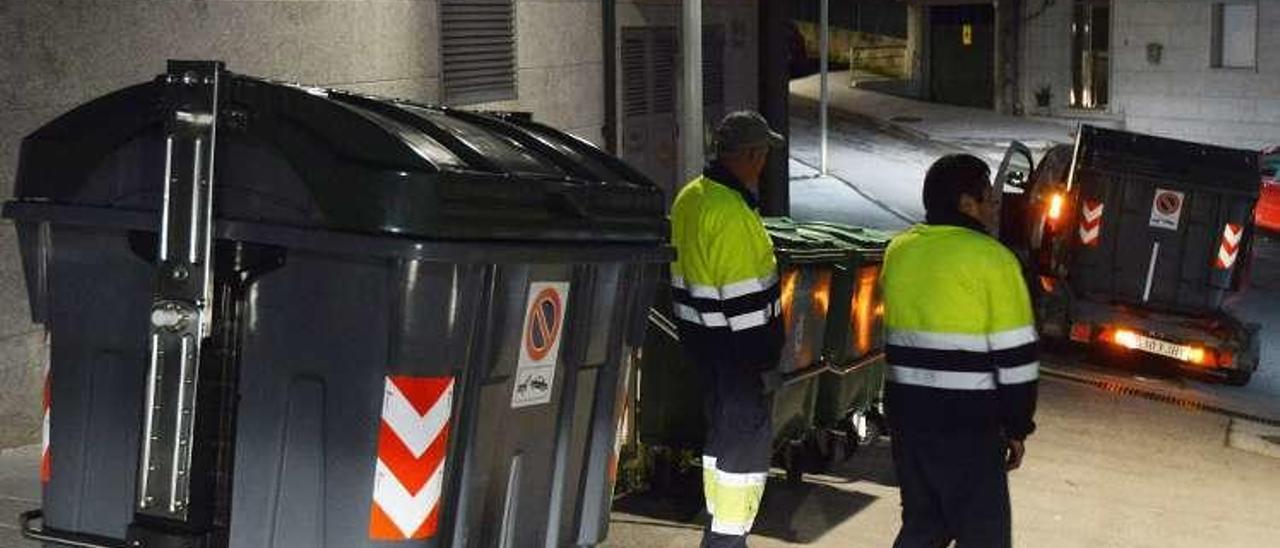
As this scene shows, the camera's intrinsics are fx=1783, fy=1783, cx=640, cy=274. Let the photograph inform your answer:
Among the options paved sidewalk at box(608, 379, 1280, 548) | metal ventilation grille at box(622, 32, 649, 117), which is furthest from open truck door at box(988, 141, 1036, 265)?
metal ventilation grille at box(622, 32, 649, 117)

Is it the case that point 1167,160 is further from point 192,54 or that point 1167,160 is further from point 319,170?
point 319,170

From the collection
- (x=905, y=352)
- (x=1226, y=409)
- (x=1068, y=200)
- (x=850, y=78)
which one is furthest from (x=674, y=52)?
(x=850, y=78)

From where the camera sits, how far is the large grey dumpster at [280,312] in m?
4.31

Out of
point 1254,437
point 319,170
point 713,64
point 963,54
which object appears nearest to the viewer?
point 319,170

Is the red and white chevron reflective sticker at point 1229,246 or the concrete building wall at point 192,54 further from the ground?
the concrete building wall at point 192,54

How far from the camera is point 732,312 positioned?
6.32 metres

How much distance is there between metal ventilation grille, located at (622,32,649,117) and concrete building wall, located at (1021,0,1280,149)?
16103 mm

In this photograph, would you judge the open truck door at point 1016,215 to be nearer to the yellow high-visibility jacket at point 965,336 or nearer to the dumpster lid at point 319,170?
the yellow high-visibility jacket at point 965,336

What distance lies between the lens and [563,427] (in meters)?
5.05

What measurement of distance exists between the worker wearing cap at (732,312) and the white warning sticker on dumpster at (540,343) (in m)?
1.49

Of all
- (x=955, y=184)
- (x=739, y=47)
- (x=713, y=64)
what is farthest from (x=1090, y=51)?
(x=955, y=184)

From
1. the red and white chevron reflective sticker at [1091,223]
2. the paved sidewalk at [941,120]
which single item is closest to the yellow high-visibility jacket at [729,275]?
the red and white chevron reflective sticker at [1091,223]

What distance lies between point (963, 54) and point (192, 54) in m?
26.8

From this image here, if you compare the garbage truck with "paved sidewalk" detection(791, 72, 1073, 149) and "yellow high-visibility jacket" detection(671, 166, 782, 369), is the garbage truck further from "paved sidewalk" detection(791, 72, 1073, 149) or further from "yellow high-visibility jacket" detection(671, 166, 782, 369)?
"paved sidewalk" detection(791, 72, 1073, 149)
